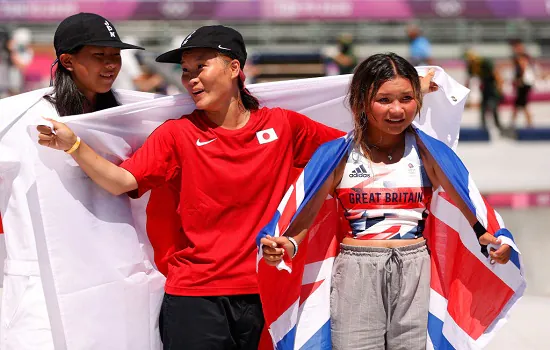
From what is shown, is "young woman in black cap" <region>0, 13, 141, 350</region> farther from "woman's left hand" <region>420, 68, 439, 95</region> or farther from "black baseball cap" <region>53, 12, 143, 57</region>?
"woman's left hand" <region>420, 68, 439, 95</region>

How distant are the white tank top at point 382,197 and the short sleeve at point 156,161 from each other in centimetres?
65

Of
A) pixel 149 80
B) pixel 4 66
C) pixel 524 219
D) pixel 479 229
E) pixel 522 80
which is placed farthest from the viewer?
pixel 4 66

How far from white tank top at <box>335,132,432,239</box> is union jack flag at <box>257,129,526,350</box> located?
0.09 metres

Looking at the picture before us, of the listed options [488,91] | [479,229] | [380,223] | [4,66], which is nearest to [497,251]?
[479,229]

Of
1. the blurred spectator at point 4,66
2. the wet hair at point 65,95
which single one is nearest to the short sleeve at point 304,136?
the wet hair at point 65,95

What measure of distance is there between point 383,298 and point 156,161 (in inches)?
39.1

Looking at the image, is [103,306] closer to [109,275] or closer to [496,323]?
[109,275]

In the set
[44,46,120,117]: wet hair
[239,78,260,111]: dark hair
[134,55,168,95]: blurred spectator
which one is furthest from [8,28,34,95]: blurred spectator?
[239,78,260,111]: dark hair

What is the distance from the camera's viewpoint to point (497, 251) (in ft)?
10.3

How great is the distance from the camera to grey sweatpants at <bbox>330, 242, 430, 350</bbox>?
311 cm

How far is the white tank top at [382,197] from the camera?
314cm

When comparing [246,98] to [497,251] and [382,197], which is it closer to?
[382,197]

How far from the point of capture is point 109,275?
3.34m

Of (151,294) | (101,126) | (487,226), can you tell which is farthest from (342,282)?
(101,126)
